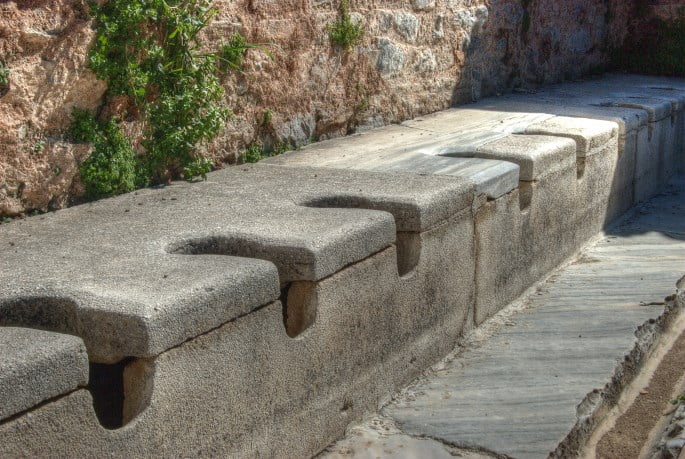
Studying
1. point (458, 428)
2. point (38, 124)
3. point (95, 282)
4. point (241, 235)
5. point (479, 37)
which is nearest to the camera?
point (95, 282)

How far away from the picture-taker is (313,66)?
466 cm

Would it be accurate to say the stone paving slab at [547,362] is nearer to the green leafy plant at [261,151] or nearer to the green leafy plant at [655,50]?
the green leafy plant at [261,151]

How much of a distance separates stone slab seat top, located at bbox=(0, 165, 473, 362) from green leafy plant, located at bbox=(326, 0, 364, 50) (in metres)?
1.07

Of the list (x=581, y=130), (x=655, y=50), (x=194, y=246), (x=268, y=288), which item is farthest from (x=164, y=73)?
(x=655, y=50)

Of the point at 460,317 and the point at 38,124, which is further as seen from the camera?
the point at 460,317

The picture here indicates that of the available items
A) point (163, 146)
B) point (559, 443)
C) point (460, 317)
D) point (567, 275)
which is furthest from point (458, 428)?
point (567, 275)

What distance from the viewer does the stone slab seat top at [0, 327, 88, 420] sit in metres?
1.88

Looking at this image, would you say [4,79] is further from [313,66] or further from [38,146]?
[313,66]

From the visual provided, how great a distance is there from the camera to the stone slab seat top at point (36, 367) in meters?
1.88

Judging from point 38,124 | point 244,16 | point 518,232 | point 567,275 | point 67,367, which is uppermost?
point 244,16

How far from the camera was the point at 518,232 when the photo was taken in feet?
14.0

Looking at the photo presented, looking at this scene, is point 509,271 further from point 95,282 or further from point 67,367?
point 67,367

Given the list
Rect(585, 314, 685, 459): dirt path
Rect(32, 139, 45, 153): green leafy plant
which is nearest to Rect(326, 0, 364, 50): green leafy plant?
Rect(32, 139, 45, 153): green leafy plant

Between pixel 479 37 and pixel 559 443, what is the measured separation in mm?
3729
